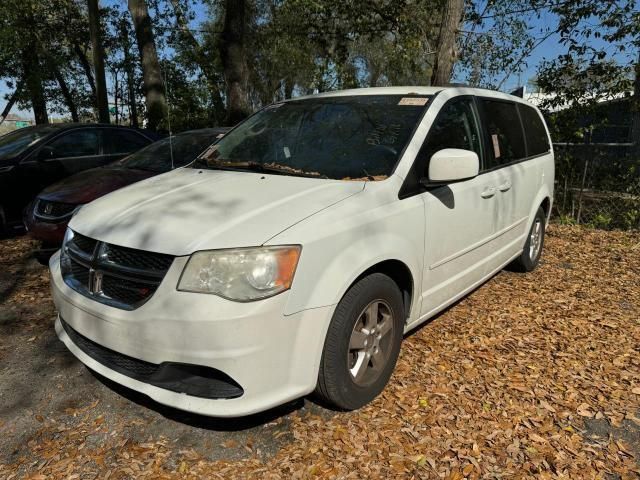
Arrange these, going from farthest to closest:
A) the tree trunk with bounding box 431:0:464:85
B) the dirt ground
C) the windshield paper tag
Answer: the tree trunk with bounding box 431:0:464:85 < the windshield paper tag < the dirt ground

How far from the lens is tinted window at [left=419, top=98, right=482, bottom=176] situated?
322 centimetres

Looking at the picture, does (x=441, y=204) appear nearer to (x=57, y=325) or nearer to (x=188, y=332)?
(x=188, y=332)

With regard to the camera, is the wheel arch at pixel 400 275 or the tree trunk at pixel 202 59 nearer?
the wheel arch at pixel 400 275

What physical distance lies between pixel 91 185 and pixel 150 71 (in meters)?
9.21

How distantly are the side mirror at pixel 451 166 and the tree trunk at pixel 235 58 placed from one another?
9149mm

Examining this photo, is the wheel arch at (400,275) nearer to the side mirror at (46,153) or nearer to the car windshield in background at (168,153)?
the car windshield in background at (168,153)

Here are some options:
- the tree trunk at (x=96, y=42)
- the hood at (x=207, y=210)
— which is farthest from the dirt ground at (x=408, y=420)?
the tree trunk at (x=96, y=42)

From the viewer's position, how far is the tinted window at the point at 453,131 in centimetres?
322

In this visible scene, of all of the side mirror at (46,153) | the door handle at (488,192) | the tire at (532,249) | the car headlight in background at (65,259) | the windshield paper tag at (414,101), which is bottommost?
the tire at (532,249)

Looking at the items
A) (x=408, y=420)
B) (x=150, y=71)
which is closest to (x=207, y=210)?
(x=408, y=420)

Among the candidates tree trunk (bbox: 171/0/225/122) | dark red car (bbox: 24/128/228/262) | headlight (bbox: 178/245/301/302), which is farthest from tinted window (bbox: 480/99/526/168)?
tree trunk (bbox: 171/0/225/122)

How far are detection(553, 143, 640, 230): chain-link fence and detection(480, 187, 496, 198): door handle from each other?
4584 millimetres

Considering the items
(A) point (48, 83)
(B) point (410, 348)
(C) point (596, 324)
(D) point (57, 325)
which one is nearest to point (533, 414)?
(B) point (410, 348)

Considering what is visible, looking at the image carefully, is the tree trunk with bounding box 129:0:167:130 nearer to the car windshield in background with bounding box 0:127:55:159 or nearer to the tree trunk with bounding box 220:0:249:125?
the tree trunk with bounding box 220:0:249:125
